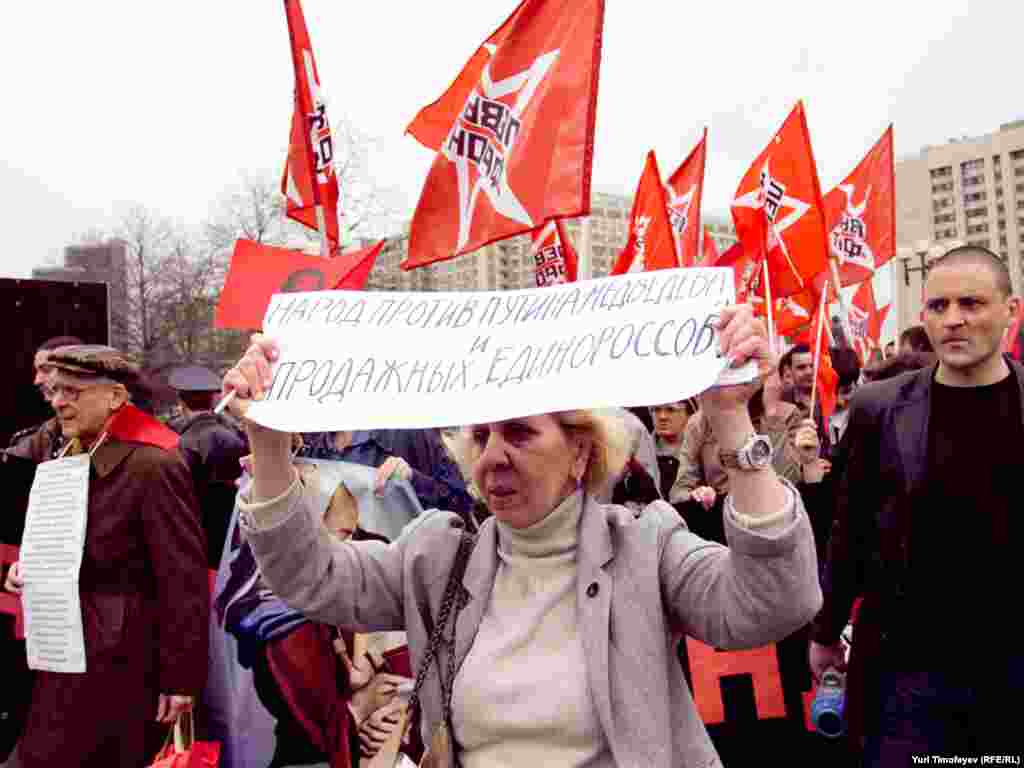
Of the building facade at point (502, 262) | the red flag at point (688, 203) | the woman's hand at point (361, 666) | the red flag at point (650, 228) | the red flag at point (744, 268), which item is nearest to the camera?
the woman's hand at point (361, 666)

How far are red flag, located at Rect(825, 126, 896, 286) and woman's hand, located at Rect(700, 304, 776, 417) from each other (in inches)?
330

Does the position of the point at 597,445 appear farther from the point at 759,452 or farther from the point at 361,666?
the point at 361,666

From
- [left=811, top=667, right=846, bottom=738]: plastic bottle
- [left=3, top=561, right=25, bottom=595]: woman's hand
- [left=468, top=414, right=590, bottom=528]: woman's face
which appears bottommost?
[left=811, top=667, right=846, bottom=738]: plastic bottle

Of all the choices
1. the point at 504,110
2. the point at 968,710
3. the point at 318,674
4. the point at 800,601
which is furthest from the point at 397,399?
the point at 504,110

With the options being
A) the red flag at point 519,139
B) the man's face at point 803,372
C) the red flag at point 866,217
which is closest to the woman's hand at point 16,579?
the red flag at point 519,139

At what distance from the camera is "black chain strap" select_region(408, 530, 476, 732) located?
6.91ft

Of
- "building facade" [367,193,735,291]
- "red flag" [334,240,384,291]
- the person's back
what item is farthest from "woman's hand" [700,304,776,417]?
"building facade" [367,193,735,291]

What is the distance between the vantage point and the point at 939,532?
10.4 ft

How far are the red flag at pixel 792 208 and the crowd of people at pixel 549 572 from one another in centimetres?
147

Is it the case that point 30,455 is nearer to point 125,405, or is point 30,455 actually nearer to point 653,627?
point 125,405

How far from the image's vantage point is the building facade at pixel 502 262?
36.1 meters

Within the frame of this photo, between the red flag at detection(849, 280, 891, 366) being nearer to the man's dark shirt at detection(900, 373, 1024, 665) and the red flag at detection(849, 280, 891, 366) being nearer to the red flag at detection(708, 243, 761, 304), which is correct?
the red flag at detection(708, 243, 761, 304)

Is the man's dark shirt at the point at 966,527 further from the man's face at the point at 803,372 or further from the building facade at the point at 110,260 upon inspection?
the building facade at the point at 110,260

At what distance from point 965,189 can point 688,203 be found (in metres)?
94.5
